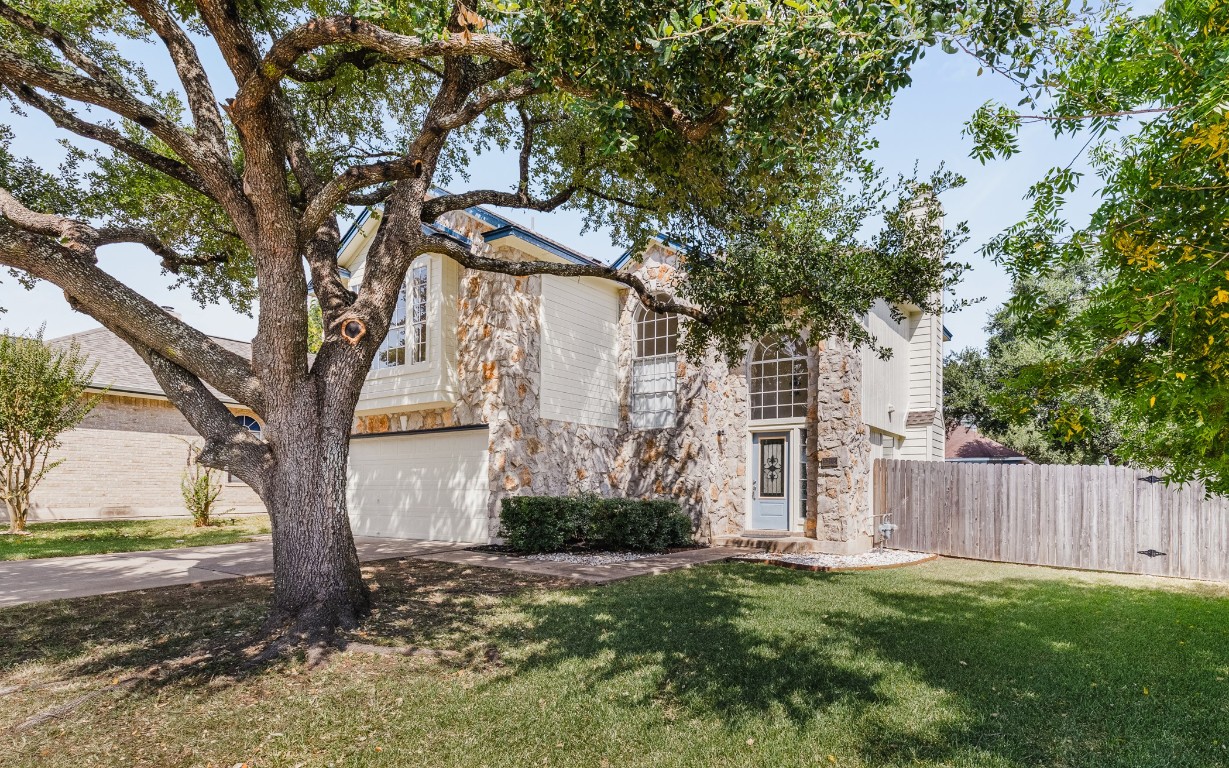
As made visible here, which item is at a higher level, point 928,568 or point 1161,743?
point 1161,743

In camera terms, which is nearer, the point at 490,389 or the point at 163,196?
the point at 163,196

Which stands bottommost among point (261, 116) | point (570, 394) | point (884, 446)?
point (884, 446)

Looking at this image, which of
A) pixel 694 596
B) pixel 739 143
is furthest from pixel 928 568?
pixel 739 143

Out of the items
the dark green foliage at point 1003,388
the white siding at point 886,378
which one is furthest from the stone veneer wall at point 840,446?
the dark green foliage at point 1003,388

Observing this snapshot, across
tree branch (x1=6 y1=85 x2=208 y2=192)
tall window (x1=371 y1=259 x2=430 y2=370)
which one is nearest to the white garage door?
tall window (x1=371 y1=259 x2=430 y2=370)

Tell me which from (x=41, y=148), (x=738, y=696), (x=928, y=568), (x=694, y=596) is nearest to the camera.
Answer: (x=738, y=696)

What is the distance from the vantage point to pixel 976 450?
67.6ft

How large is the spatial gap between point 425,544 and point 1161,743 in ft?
35.0

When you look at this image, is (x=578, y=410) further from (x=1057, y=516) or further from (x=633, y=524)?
(x=1057, y=516)

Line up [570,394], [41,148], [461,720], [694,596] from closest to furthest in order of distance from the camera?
1. [461,720]
2. [694,596]
3. [41,148]
4. [570,394]

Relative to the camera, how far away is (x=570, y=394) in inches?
500

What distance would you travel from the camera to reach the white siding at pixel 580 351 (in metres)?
12.4

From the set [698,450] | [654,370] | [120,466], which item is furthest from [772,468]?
[120,466]

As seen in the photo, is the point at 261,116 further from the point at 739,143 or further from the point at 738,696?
the point at 738,696
